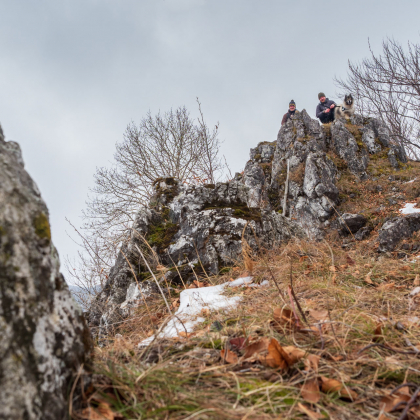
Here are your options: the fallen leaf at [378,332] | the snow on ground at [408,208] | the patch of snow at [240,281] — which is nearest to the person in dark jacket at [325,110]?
the snow on ground at [408,208]

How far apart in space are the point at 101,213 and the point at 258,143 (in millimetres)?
9692

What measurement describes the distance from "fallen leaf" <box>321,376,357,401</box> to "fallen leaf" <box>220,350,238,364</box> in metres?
0.38

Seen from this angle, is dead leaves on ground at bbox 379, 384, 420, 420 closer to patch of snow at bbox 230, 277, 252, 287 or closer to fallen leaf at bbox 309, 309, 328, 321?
fallen leaf at bbox 309, 309, 328, 321

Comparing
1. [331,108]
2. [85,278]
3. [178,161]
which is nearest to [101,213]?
[85,278]

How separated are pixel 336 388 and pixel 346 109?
53.7ft

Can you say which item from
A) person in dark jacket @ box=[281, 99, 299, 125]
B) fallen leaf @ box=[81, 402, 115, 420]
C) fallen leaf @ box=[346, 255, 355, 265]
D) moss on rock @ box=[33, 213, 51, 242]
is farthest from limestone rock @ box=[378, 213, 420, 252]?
person in dark jacket @ box=[281, 99, 299, 125]

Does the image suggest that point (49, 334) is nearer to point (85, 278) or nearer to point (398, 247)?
point (398, 247)

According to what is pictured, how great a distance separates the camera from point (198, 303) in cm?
241

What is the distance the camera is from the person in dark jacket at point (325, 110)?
14914 mm

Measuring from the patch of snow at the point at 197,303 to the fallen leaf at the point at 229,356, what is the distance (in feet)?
1.73

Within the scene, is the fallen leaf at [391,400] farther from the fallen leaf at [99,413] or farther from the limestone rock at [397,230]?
the limestone rock at [397,230]

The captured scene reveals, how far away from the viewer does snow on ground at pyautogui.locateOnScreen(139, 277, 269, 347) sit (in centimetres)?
193

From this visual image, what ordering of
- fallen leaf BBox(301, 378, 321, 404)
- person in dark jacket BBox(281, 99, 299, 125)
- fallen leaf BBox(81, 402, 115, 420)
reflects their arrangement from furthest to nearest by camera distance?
person in dark jacket BBox(281, 99, 299, 125)
fallen leaf BBox(301, 378, 321, 404)
fallen leaf BBox(81, 402, 115, 420)

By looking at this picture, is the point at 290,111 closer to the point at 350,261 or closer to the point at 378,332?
the point at 350,261
